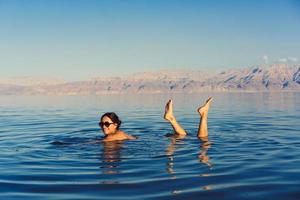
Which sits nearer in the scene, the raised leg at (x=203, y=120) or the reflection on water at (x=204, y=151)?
the reflection on water at (x=204, y=151)

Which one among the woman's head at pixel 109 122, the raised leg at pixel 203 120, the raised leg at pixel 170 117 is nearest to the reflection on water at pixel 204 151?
the raised leg at pixel 203 120

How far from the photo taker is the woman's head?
1200 centimetres

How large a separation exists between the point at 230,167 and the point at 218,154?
5.59 feet

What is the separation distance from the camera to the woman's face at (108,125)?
12.0m

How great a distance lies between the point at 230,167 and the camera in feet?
27.9

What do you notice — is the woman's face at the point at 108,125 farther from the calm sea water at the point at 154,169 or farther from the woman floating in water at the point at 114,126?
the calm sea water at the point at 154,169

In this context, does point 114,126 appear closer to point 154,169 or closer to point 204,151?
point 204,151

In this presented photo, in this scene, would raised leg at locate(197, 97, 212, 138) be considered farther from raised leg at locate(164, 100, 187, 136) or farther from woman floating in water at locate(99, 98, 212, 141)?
raised leg at locate(164, 100, 187, 136)

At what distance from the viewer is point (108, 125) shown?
477 inches

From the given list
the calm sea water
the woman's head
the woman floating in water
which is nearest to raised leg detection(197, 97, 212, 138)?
the woman floating in water

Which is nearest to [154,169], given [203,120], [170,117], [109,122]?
[109,122]

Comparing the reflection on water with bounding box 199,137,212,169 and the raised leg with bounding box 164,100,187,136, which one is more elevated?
the raised leg with bounding box 164,100,187,136

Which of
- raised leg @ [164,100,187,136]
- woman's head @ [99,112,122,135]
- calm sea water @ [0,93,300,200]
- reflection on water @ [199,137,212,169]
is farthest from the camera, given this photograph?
raised leg @ [164,100,187,136]

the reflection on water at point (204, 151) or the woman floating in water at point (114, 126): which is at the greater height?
the woman floating in water at point (114, 126)
